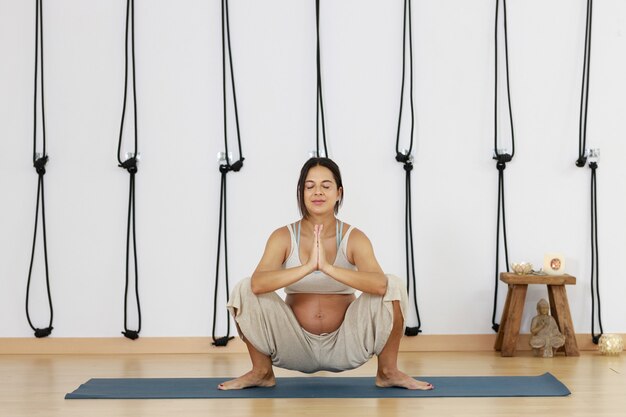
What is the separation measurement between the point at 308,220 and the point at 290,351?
41cm

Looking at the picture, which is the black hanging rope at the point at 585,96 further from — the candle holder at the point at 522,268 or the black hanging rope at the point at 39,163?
the black hanging rope at the point at 39,163

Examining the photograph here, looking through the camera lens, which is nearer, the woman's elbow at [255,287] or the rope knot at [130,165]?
the woman's elbow at [255,287]

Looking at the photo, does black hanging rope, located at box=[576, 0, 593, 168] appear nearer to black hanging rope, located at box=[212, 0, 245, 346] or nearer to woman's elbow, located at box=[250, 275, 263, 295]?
black hanging rope, located at box=[212, 0, 245, 346]

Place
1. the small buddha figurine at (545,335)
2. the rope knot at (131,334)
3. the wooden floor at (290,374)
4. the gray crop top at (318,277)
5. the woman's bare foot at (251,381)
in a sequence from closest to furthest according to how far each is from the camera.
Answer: the wooden floor at (290,374) → the woman's bare foot at (251,381) → the gray crop top at (318,277) → the small buddha figurine at (545,335) → the rope knot at (131,334)

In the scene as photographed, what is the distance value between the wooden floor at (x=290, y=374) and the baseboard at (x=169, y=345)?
0.06 metres

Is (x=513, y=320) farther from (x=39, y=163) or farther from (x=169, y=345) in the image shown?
(x=39, y=163)

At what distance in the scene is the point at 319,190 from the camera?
262 centimetres

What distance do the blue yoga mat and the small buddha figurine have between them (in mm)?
417

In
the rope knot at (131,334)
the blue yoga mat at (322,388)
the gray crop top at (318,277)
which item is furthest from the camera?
the rope knot at (131,334)

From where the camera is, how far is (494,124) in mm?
3340

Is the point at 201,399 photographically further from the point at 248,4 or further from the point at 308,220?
the point at 248,4

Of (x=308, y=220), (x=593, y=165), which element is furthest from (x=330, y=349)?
(x=593, y=165)

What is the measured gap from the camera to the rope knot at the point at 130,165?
3.29m

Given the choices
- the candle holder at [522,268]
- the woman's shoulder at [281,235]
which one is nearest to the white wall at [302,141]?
the candle holder at [522,268]
